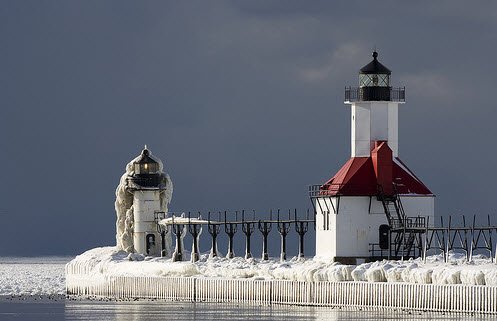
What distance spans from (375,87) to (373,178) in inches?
170

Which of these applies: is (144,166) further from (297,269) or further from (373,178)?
(297,269)

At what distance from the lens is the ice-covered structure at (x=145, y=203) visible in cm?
10262

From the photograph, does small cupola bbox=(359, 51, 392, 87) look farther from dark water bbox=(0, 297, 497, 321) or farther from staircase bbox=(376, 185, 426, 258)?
dark water bbox=(0, 297, 497, 321)

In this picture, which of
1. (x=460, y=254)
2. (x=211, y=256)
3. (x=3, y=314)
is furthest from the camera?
(x=211, y=256)

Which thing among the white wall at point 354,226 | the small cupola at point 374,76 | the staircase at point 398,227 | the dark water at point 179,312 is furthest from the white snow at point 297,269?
the small cupola at point 374,76

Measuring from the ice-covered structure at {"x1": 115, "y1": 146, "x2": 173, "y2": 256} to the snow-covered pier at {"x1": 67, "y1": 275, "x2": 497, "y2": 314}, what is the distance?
13.7ft

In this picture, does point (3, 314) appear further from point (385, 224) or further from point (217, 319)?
point (385, 224)

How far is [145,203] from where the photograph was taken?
337 feet

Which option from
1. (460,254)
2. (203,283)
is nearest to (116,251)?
(203,283)

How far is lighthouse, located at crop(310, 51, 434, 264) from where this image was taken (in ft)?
282

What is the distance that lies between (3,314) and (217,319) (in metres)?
10.9

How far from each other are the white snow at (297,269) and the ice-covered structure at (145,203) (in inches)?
56.4

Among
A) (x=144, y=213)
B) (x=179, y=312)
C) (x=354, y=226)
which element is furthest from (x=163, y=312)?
(x=144, y=213)

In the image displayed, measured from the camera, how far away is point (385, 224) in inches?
3391
